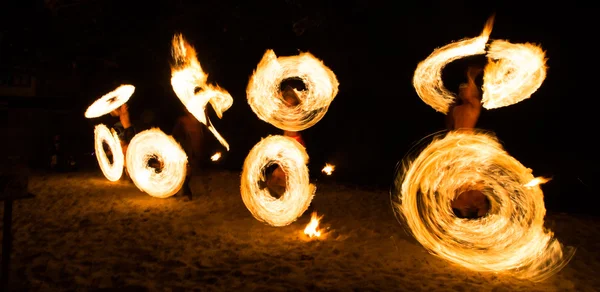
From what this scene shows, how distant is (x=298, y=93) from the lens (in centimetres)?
613

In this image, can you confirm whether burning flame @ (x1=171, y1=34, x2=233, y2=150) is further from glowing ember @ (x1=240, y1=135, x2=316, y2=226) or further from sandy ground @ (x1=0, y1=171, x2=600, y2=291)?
sandy ground @ (x1=0, y1=171, x2=600, y2=291)

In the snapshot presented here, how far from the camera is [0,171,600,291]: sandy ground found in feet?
14.0

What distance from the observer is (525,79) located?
5496 millimetres

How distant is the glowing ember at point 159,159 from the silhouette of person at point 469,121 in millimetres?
4098

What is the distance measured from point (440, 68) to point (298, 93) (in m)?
2.05

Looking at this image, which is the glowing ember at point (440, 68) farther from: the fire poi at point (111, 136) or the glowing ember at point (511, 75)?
the fire poi at point (111, 136)

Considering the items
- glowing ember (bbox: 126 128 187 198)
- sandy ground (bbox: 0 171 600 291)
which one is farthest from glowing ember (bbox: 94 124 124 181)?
sandy ground (bbox: 0 171 600 291)

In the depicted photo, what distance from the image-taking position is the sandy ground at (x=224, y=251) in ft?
14.0

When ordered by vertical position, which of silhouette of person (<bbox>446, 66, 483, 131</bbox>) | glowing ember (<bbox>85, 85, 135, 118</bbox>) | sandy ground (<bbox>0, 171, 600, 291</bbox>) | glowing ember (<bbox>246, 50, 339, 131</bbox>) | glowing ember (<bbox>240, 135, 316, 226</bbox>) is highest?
glowing ember (<bbox>85, 85, 135, 118</bbox>)

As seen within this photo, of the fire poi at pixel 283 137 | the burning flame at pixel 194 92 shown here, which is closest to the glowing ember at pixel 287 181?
the fire poi at pixel 283 137

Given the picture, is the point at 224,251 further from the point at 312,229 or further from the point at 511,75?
the point at 511,75

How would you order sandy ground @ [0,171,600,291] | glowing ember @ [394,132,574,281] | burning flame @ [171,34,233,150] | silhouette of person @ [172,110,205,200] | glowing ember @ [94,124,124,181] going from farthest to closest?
glowing ember @ [94,124,124,181] < silhouette of person @ [172,110,205,200] < burning flame @ [171,34,233,150] < glowing ember @ [394,132,574,281] < sandy ground @ [0,171,600,291]

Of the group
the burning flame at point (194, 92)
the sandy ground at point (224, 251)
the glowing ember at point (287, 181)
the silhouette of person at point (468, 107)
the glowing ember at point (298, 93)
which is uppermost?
the burning flame at point (194, 92)

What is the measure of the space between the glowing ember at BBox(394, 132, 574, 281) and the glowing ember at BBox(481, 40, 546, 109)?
749 millimetres
